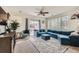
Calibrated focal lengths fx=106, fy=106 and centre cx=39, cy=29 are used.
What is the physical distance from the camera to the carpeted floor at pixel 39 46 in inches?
159

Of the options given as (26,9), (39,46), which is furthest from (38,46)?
(26,9)

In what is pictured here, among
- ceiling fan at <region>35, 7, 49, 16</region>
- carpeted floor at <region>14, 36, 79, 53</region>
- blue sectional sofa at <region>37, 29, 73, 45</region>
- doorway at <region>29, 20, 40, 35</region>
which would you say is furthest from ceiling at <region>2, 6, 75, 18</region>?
carpeted floor at <region>14, 36, 79, 53</region>

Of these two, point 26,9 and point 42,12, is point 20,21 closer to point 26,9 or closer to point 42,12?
point 26,9

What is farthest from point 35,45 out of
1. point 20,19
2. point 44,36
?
point 20,19

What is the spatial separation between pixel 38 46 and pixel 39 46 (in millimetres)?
43

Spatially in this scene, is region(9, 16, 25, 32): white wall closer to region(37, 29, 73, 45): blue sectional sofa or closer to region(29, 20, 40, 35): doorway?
region(29, 20, 40, 35): doorway

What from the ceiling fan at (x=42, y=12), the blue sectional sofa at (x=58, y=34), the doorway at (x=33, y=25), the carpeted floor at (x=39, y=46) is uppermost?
the ceiling fan at (x=42, y=12)

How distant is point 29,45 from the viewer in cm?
457

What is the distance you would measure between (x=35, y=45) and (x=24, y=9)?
5.43 feet

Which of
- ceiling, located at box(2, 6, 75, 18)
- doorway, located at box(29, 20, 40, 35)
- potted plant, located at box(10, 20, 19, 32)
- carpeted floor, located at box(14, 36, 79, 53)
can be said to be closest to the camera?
ceiling, located at box(2, 6, 75, 18)

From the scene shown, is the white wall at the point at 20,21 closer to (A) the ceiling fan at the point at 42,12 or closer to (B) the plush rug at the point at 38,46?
(B) the plush rug at the point at 38,46

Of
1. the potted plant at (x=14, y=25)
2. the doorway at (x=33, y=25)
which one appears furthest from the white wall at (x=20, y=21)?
the doorway at (x=33, y=25)

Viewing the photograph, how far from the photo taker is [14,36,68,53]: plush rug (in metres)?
4.04
